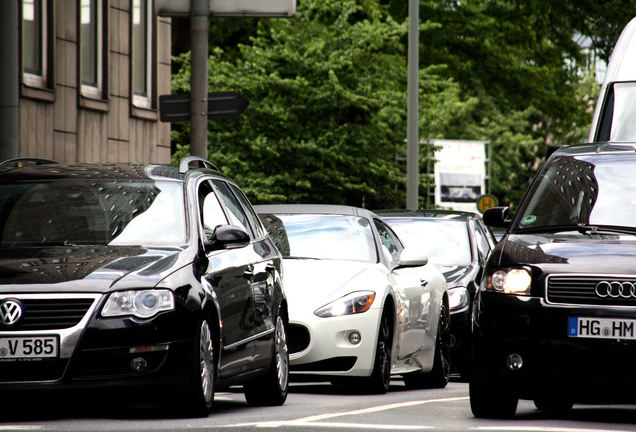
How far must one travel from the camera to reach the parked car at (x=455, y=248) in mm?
15695

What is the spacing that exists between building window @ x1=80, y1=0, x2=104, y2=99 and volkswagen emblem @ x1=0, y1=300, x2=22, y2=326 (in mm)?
15346

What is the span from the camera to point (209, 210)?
10.1 m

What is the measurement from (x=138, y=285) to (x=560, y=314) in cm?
244

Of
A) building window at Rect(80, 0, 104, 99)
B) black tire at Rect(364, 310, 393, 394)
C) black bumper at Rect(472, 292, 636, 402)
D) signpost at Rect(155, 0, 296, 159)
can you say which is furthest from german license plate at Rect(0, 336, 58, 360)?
building window at Rect(80, 0, 104, 99)

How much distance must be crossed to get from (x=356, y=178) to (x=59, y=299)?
24819 millimetres

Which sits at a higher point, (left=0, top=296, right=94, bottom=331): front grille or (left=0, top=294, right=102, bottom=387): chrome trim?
(left=0, top=296, right=94, bottom=331): front grille

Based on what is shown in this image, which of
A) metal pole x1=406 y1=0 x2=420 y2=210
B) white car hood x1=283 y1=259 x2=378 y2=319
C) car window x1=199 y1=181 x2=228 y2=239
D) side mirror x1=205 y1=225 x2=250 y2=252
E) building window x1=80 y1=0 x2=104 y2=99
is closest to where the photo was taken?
side mirror x1=205 y1=225 x2=250 y2=252

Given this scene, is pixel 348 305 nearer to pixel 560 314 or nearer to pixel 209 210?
pixel 209 210

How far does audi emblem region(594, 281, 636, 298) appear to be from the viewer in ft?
29.5

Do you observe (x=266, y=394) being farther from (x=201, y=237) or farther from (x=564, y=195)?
(x=564, y=195)

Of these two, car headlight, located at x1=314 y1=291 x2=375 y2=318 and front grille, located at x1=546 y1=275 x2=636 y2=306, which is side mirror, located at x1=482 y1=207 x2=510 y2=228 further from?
car headlight, located at x1=314 y1=291 x2=375 y2=318

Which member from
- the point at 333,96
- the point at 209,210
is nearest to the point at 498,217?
the point at 209,210

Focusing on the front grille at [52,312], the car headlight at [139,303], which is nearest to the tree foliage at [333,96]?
the car headlight at [139,303]

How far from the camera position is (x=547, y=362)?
9109mm
